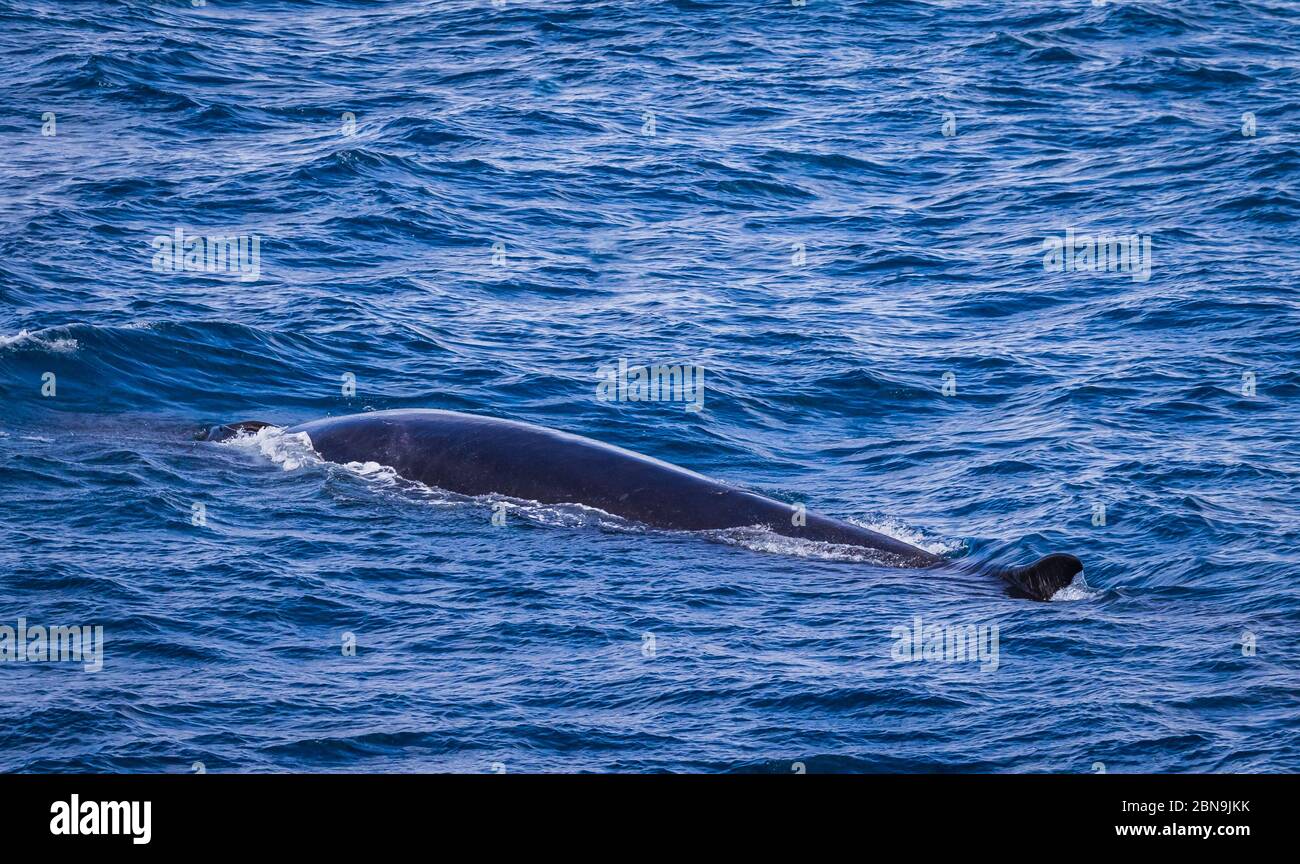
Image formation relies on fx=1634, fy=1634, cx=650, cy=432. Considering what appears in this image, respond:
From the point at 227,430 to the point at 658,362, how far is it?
21.4 feet

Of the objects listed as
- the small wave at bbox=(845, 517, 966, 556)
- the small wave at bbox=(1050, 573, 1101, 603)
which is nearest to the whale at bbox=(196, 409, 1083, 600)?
the small wave at bbox=(1050, 573, 1101, 603)

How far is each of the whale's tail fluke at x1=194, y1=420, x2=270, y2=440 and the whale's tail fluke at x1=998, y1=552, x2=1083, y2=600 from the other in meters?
9.91

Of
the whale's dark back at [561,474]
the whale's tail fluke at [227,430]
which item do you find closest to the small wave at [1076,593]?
the whale's dark back at [561,474]

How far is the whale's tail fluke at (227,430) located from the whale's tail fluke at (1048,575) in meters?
9.91

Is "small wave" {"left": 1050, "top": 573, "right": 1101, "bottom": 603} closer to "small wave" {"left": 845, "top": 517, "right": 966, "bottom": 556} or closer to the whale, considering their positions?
the whale

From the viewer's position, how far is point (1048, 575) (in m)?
14.3

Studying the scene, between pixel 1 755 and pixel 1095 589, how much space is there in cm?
931

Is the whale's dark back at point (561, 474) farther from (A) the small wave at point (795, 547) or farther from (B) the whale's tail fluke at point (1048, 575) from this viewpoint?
(B) the whale's tail fluke at point (1048, 575)

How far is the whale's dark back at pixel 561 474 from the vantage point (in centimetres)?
1595

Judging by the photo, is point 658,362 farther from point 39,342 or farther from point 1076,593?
point 1076,593

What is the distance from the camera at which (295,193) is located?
3103 centimetres

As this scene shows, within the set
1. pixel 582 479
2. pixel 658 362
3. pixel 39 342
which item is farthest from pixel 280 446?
pixel 658 362

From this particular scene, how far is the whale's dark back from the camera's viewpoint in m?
16.0

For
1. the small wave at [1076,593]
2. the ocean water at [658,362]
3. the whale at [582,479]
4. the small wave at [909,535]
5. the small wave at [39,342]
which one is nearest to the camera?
the ocean water at [658,362]
